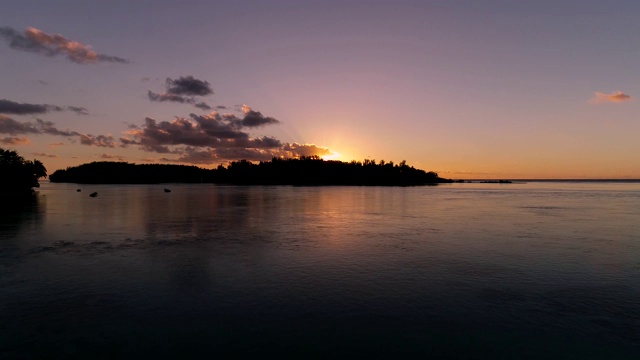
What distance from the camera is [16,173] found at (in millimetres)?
120750

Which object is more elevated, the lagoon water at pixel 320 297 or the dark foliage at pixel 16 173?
the dark foliage at pixel 16 173

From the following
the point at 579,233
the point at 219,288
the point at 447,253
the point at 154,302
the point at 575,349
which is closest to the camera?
the point at 575,349

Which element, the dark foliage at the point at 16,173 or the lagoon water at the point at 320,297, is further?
the dark foliage at the point at 16,173

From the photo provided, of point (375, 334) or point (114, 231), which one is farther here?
point (114, 231)

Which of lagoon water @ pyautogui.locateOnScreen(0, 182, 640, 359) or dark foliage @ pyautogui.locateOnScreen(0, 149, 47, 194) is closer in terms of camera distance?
lagoon water @ pyautogui.locateOnScreen(0, 182, 640, 359)

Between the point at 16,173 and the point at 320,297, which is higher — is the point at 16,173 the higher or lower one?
the higher one

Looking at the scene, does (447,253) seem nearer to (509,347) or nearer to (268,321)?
(509,347)

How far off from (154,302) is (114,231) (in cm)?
2349

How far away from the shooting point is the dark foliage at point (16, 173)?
116562 millimetres

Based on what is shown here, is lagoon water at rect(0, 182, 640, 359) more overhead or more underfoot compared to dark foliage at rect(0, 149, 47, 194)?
more underfoot

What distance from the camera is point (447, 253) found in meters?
24.9

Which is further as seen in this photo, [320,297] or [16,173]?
[16,173]

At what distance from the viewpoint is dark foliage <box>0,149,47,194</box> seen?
116562 millimetres

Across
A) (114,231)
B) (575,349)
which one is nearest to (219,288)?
(575,349)
